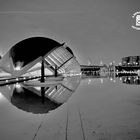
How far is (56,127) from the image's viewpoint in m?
3.67

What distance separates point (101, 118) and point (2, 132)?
2.07m

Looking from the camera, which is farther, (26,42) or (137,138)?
(26,42)

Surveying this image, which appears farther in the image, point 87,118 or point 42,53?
point 42,53

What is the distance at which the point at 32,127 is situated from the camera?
3.70 m

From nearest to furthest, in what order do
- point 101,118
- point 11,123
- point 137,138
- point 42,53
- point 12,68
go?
point 137,138 < point 11,123 < point 101,118 < point 12,68 < point 42,53

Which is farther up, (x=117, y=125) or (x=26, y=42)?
(x=26, y=42)

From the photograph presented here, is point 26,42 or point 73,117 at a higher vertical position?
point 26,42

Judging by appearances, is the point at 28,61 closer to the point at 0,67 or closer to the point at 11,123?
the point at 0,67

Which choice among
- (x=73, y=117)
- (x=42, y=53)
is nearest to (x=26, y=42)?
(x=42, y=53)

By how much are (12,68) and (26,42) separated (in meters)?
6.60

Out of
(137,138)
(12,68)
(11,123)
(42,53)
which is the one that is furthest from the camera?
(42,53)

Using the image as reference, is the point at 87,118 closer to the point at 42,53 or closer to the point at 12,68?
the point at 12,68

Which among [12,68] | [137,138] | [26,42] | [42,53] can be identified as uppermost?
[26,42]

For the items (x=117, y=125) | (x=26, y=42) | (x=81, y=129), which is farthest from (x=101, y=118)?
(x=26, y=42)
